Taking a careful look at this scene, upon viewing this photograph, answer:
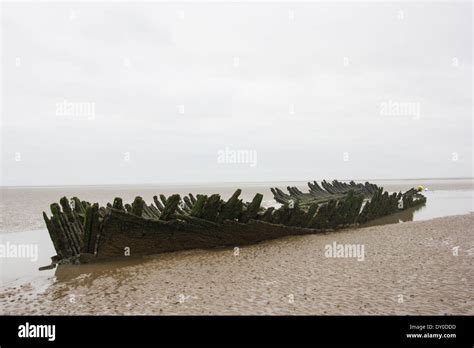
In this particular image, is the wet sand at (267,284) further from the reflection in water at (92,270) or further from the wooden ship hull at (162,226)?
the wooden ship hull at (162,226)

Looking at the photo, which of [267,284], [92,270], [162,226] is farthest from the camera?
[162,226]

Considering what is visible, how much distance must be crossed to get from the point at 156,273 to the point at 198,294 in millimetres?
1966

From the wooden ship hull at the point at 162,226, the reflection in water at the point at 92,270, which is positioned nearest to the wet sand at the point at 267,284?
the reflection in water at the point at 92,270

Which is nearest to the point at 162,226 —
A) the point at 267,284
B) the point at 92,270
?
the point at 92,270

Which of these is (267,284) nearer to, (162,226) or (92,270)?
(162,226)

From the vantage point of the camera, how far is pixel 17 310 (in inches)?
238

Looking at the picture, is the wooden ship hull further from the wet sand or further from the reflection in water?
the wet sand

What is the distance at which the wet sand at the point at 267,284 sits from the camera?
18.8 ft

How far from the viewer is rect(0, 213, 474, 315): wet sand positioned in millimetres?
5730

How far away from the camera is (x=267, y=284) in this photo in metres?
7.02

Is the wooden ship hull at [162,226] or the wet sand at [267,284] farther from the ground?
the wooden ship hull at [162,226]

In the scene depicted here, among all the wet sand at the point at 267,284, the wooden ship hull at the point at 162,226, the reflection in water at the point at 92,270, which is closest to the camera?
the wet sand at the point at 267,284
